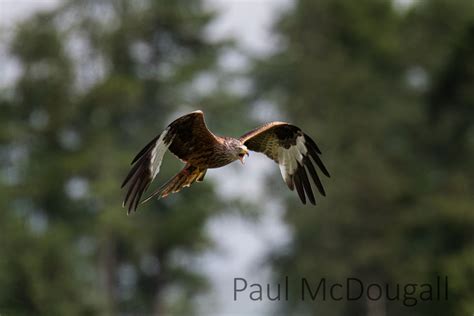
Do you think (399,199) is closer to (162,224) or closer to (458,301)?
(458,301)

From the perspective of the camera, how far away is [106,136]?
104 ft

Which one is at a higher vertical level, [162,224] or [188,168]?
[162,224]

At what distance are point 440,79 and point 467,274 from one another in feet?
20.7

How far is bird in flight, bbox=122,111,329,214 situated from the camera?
1030cm

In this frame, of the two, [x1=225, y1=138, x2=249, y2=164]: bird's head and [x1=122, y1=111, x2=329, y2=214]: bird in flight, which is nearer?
[x1=122, y1=111, x2=329, y2=214]: bird in flight

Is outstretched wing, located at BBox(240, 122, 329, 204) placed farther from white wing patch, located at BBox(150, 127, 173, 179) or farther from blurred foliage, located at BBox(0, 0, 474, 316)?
blurred foliage, located at BBox(0, 0, 474, 316)

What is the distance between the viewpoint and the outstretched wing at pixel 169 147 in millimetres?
10266

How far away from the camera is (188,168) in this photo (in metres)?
11.1

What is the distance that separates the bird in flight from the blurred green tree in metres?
16.3

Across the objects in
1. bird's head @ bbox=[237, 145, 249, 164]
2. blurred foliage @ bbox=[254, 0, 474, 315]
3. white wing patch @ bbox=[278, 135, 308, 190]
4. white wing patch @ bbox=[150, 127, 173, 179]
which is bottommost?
white wing patch @ bbox=[150, 127, 173, 179]

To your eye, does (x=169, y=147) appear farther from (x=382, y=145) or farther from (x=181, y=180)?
(x=382, y=145)

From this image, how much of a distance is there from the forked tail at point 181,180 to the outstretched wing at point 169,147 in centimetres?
14

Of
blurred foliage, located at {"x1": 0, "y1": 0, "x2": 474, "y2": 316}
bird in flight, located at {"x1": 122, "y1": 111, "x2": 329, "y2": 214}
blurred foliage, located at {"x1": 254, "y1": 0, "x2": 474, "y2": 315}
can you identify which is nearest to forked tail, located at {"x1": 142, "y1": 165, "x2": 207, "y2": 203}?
bird in flight, located at {"x1": 122, "y1": 111, "x2": 329, "y2": 214}

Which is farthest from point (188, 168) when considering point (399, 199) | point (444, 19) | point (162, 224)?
point (444, 19)
